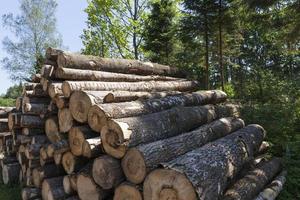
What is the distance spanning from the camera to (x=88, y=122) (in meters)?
5.60

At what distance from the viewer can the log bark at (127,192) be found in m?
4.52

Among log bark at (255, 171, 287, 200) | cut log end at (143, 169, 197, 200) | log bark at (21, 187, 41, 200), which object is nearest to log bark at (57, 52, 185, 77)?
log bark at (21, 187, 41, 200)

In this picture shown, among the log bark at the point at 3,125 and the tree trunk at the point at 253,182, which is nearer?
the tree trunk at the point at 253,182

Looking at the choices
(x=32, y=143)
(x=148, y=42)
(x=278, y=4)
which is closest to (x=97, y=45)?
(x=148, y=42)

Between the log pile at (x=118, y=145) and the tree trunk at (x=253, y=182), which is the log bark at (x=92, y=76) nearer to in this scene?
the log pile at (x=118, y=145)

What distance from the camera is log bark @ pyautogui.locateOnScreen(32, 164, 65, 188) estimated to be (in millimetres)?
6137

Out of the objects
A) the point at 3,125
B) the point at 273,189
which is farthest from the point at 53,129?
the point at 273,189

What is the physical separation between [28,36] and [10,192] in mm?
22052

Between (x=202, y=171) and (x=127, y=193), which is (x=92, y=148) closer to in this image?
(x=127, y=193)

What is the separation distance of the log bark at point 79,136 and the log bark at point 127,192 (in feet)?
3.68

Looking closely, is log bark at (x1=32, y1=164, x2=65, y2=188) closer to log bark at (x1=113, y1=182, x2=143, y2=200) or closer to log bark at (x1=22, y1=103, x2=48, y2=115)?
log bark at (x1=22, y1=103, x2=48, y2=115)

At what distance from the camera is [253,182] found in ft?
17.6

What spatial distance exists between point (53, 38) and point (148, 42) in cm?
1270

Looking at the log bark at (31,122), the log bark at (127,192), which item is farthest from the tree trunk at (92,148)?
the log bark at (31,122)
